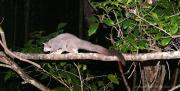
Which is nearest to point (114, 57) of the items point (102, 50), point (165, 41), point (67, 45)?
point (102, 50)

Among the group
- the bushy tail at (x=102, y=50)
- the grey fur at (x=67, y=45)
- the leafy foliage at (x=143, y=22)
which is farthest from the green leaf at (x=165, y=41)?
the grey fur at (x=67, y=45)

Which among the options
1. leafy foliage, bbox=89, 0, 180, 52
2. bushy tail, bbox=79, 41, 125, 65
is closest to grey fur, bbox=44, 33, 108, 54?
bushy tail, bbox=79, 41, 125, 65

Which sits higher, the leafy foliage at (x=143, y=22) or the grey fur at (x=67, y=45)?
the leafy foliage at (x=143, y=22)

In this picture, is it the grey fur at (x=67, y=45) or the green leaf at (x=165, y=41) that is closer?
the green leaf at (x=165, y=41)

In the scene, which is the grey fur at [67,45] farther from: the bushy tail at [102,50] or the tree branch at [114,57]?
the tree branch at [114,57]

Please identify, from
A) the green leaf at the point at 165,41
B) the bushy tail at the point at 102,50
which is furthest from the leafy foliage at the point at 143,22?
the bushy tail at the point at 102,50

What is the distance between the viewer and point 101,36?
13.9ft

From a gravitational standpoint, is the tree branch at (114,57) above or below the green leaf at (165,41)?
below

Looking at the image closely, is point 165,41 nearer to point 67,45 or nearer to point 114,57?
point 114,57

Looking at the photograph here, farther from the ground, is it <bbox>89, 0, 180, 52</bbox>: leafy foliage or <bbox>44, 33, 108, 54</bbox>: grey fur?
<bbox>89, 0, 180, 52</bbox>: leafy foliage

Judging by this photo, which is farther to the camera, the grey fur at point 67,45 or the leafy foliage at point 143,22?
the grey fur at point 67,45

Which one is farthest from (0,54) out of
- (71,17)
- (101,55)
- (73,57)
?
(71,17)

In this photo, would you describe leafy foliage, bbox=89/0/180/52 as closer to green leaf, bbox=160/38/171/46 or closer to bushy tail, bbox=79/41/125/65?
green leaf, bbox=160/38/171/46

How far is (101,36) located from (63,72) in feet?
4.39
